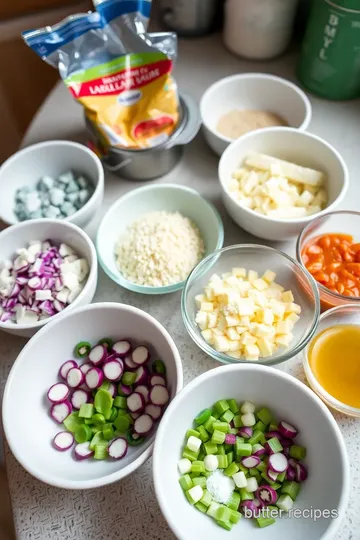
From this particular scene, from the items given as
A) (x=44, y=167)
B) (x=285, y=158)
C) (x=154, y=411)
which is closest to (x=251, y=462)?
(x=154, y=411)

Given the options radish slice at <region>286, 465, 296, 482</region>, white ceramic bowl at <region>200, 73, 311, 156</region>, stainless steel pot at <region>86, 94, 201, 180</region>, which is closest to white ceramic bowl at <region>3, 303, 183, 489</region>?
radish slice at <region>286, 465, 296, 482</region>

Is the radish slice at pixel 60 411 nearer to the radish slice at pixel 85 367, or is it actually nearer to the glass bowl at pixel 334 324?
the radish slice at pixel 85 367

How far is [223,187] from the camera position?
97cm

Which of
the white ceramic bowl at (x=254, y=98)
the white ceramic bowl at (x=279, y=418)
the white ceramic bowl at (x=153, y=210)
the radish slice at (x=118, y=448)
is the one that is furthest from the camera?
the white ceramic bowl at (x=254, y=98)

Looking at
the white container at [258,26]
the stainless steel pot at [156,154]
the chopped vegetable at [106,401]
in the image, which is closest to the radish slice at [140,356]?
the chopped vegetable at [106,401]

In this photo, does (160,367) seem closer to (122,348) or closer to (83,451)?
(122,348)

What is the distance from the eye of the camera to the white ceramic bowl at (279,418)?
66 centimetres

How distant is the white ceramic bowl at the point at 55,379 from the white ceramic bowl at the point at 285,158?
A: 0.99 ft

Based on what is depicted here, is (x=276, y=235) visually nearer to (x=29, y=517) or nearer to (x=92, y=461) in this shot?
(x=92, y=461)

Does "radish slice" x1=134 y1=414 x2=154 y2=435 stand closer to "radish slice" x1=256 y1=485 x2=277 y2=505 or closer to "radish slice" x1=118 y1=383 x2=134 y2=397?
"radish slice" x1=118 y1=383 x2=134 y2=397

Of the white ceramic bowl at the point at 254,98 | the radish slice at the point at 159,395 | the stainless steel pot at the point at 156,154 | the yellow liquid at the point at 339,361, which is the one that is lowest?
the radish slice at the point at 159,395

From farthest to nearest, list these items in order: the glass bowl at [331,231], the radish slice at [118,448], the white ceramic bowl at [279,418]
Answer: the glass bowl at [331,231] → the radish slice at [118,448] → the white ceramic bowl at [279,418]

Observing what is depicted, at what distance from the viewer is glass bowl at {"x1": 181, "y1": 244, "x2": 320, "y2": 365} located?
2.69ft

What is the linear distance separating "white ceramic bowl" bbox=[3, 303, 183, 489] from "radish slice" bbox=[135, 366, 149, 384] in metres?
0.04
